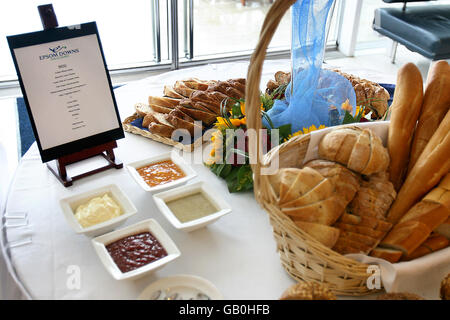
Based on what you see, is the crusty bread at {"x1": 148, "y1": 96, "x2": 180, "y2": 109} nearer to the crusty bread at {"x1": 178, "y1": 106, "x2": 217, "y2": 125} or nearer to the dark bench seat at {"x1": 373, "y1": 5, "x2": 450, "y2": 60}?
the crusty bread at {"x1": 178, "y1": 106, "x2": 217, "y2": 125}

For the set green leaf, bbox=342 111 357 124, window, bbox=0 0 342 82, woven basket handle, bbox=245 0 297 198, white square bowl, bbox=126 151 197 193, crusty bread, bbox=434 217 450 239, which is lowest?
window, bbox=0 0 342 82

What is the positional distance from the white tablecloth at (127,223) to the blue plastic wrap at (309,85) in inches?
13.3

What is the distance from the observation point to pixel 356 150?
109cm

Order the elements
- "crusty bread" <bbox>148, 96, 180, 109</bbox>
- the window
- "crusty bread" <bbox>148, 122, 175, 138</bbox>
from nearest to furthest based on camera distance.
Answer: "crusty bread" <bbox>148, 122, 175, 138</bbox>, "crusty bread" <bbox>148, 96, 180, 109</bbox>, the window

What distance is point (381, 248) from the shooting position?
1.02 meters

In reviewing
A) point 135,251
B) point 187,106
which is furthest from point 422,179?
point 187,106

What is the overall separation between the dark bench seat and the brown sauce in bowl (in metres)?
3.06

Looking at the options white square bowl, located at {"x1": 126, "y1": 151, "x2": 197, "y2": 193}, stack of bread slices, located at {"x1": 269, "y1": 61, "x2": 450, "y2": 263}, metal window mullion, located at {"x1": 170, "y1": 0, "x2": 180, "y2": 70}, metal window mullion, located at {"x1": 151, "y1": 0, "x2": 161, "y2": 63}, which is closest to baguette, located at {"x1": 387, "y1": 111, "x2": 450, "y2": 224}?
stack of bread slices, located at {"x1": 269, "y1": 61, "x2": 450, "y2": 263}

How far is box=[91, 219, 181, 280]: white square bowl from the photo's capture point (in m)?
0.98

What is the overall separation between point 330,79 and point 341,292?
881 mm

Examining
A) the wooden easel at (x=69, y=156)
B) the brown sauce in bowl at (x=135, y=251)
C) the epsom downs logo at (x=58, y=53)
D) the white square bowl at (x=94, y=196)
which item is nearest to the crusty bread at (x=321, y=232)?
the brown sauce in bowl at (x=135, y=251)

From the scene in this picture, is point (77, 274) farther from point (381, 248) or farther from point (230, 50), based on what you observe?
point (230, 50)

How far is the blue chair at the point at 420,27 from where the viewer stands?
3.39 meters
